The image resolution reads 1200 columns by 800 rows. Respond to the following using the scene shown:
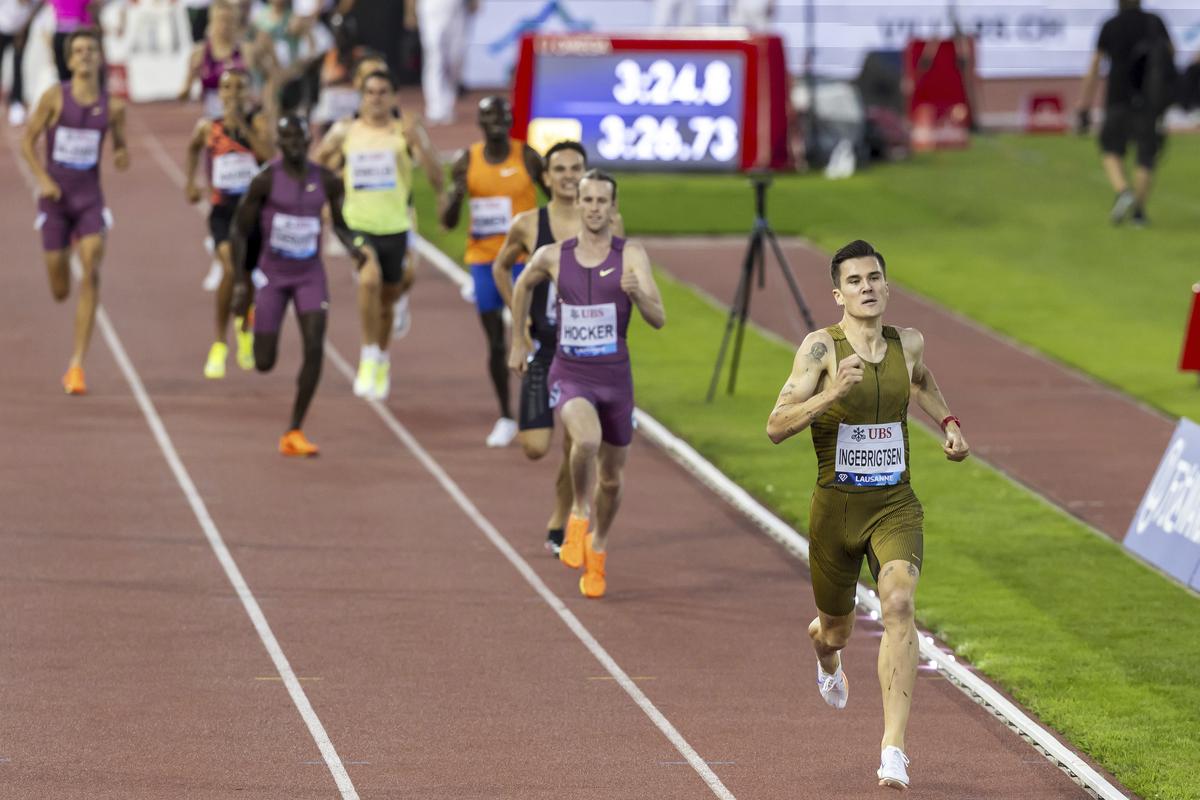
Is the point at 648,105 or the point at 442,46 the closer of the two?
the point at 648,105

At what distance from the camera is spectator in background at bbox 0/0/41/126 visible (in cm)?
2916

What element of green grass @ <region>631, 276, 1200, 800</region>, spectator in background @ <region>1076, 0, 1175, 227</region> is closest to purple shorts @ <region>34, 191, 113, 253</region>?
green grass @ <region>631, 276, 1200, 800</region>

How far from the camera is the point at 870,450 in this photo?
27.3ft

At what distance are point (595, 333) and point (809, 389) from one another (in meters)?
2.90

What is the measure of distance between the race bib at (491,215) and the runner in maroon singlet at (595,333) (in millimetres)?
3214

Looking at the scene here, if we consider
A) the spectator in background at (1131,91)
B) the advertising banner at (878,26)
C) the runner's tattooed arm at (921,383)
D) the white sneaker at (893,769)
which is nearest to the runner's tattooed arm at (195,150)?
the runner's tattooed arm at (921,383)

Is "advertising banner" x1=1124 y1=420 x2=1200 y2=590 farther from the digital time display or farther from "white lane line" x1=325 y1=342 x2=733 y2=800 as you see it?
the digital time display

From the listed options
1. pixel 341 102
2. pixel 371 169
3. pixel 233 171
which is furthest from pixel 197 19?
pixel 371 169

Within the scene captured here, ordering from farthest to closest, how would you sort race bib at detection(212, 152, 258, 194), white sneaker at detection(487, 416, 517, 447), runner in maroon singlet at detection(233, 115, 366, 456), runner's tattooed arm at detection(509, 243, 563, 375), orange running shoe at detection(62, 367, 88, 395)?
race bib at detection(212, 152, 258, 194) → orange running shoe at detection(62, 367, 88, 395) → white sneaker at detection(487, 416, 517, 447) → runner in maroon singlet at detection(233, 115, 366, 456) → runner's tattooed arm at detection(509, 243, 563, 375)

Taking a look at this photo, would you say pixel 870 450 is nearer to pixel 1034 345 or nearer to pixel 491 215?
pixel 491 215

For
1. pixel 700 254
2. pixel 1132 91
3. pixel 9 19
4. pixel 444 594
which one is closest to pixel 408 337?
pixel 700 254

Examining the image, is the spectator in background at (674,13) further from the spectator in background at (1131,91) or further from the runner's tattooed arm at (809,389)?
the runner's tattooed arm at (809,389)

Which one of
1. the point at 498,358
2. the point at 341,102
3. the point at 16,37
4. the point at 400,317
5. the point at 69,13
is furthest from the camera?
the point at 16,37

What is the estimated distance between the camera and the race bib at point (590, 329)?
10961mm
